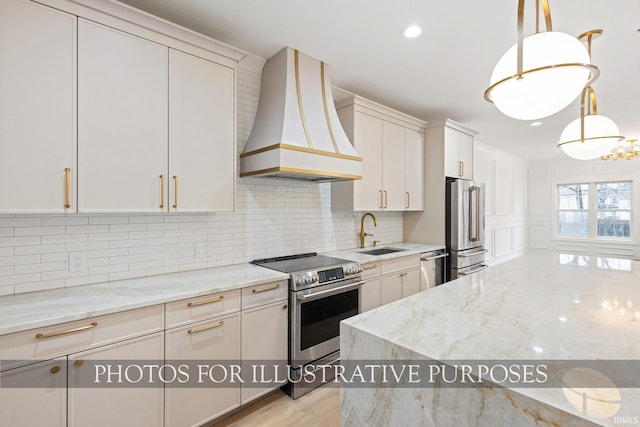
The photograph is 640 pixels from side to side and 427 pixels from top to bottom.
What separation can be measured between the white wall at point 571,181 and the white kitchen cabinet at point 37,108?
8.90 m

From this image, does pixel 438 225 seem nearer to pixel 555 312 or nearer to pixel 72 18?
pixel 555 312

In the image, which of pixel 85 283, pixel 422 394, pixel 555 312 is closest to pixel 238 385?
pixel 85 283

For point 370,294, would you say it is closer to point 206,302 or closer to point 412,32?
point 206,302

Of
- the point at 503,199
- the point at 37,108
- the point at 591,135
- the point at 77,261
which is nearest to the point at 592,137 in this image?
the point at 591,135

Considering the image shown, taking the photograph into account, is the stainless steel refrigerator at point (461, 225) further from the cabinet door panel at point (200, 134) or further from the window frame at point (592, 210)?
the window frame at point (592, 210)

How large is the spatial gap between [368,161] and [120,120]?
7.68ft

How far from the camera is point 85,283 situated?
6.34 ft

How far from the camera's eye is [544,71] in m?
1.13

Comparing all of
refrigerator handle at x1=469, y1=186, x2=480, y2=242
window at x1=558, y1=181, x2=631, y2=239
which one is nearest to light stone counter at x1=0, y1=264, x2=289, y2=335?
refrigerator handle at x1=469, y1=186, x2=480, y2=242

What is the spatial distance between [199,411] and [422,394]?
160cm

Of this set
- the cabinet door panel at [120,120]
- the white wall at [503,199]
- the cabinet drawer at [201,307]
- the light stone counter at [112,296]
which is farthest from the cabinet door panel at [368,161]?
the white wall at [503,199]

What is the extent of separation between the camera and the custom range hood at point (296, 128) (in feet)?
7.68

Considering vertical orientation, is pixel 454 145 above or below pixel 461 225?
above

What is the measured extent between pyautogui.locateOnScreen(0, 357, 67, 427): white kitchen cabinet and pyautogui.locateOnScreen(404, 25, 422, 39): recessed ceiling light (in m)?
2.86
